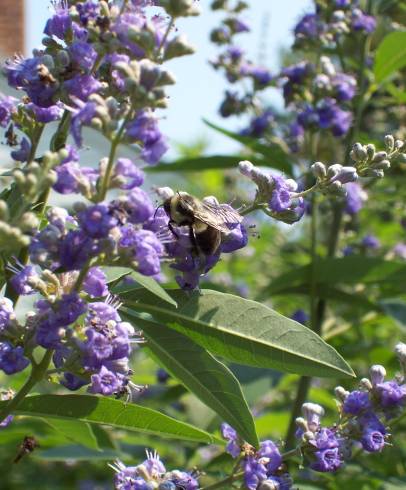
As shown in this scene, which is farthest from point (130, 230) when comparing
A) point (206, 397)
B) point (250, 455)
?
point (250, 455)

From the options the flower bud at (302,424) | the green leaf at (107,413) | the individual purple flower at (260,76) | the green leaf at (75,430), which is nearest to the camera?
the green leaf at (107,413)

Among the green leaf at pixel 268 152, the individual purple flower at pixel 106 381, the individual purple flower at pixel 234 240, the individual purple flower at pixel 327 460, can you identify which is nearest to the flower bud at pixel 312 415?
the individual purple flower at pixel 327 460

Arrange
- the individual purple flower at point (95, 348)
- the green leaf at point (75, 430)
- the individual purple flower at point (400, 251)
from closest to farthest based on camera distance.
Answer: the individual purple flower at point (95, 348), the green leaf at point (75, 430), the individual purple flower at point (400, 251)

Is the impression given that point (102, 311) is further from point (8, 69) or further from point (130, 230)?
point (8, 69)

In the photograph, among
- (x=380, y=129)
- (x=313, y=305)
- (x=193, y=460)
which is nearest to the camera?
(x=313, y=305)

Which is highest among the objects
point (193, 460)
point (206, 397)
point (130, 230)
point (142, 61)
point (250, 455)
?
point (142, 61)

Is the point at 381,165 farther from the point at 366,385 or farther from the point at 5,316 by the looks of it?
the point at 5,316

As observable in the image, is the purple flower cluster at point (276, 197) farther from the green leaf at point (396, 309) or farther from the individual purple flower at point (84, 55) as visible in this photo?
the green leaf at point (396, 309)
